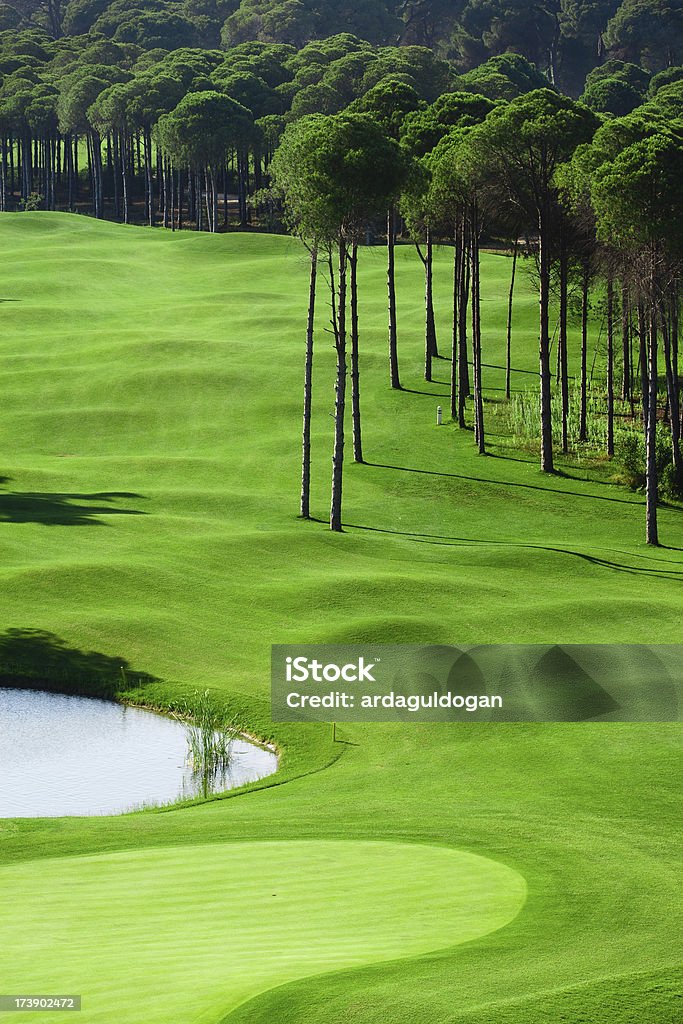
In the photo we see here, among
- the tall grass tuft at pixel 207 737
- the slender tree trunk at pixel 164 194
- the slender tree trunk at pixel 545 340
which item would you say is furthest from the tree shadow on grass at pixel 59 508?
the slender tree trunk at pixel 164 194

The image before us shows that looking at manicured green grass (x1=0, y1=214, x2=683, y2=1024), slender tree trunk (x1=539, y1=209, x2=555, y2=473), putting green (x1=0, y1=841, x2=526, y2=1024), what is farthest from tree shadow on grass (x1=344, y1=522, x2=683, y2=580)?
putting green (x1=0, y1=841, x2=526, y2=1024)

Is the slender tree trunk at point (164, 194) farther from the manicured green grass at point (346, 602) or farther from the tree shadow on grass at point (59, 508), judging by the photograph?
the tree shadow on grass at point (59, 508)

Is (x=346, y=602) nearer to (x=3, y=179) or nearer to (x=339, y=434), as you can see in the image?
(x=339, y=434)

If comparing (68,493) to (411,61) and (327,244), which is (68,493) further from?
(411,61)

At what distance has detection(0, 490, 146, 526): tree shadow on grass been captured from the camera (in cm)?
4081

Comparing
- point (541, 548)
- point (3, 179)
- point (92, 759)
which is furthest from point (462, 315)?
point (3, 179)

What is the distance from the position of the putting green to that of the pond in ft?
22.7

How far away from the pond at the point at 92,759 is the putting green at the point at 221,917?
6.93 m

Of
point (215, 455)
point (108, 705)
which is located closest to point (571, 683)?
point (108, 705)

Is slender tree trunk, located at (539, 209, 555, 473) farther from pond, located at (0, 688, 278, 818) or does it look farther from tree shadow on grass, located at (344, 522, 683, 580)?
pond, located at (0, 688, 278, 818)

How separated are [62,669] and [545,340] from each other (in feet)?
98.6

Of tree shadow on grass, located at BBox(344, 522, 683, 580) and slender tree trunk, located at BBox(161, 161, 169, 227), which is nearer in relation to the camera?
tree shadow on grass, located at BBox(344, 522, 683, 580)

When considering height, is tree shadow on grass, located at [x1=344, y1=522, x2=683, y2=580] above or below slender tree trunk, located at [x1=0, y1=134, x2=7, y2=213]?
below

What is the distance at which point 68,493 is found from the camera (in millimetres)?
46688
